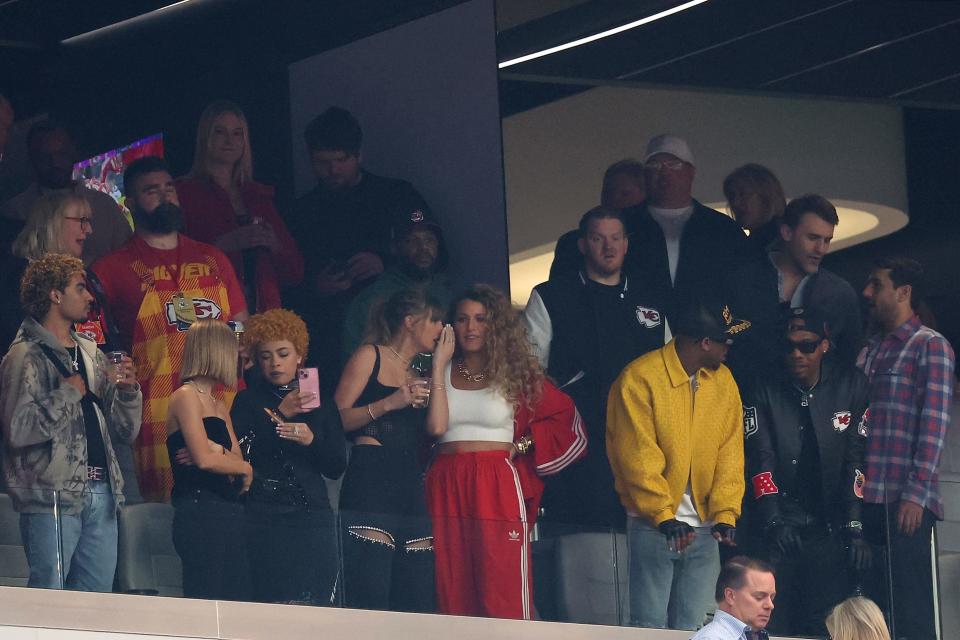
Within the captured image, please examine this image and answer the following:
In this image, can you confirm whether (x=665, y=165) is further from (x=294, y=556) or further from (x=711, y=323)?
(x=294, y=556)

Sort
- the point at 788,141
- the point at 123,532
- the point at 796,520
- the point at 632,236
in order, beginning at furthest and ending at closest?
the point at 788,141 < the point at 632,236 < the point at 796,520 < the point at 123,532

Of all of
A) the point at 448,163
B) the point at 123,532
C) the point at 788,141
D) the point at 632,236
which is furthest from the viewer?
the point at 788,141

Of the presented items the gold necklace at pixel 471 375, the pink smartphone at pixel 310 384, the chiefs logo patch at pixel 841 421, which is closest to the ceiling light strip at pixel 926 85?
the chiefs logo patch at pixel 841 421

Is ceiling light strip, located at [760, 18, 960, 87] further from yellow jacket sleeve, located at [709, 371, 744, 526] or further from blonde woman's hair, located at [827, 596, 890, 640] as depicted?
blonde woman's hair, located at [827, 596, 890, 640]

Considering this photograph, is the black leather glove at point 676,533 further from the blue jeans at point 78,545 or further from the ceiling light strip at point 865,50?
the ceiling light strip at point 865,50

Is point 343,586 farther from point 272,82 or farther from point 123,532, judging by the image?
point 272,82

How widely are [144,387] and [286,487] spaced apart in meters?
0.94

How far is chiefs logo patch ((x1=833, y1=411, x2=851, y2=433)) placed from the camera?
7.31m

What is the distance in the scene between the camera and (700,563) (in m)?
6.79

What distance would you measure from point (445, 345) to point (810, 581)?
1.75 m

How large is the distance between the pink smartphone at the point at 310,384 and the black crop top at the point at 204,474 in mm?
354

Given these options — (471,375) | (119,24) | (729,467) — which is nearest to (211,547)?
(471,375)

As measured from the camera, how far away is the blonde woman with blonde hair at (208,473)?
651 centimetres

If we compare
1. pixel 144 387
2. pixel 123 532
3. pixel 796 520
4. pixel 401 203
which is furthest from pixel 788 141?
pixel 123 532
